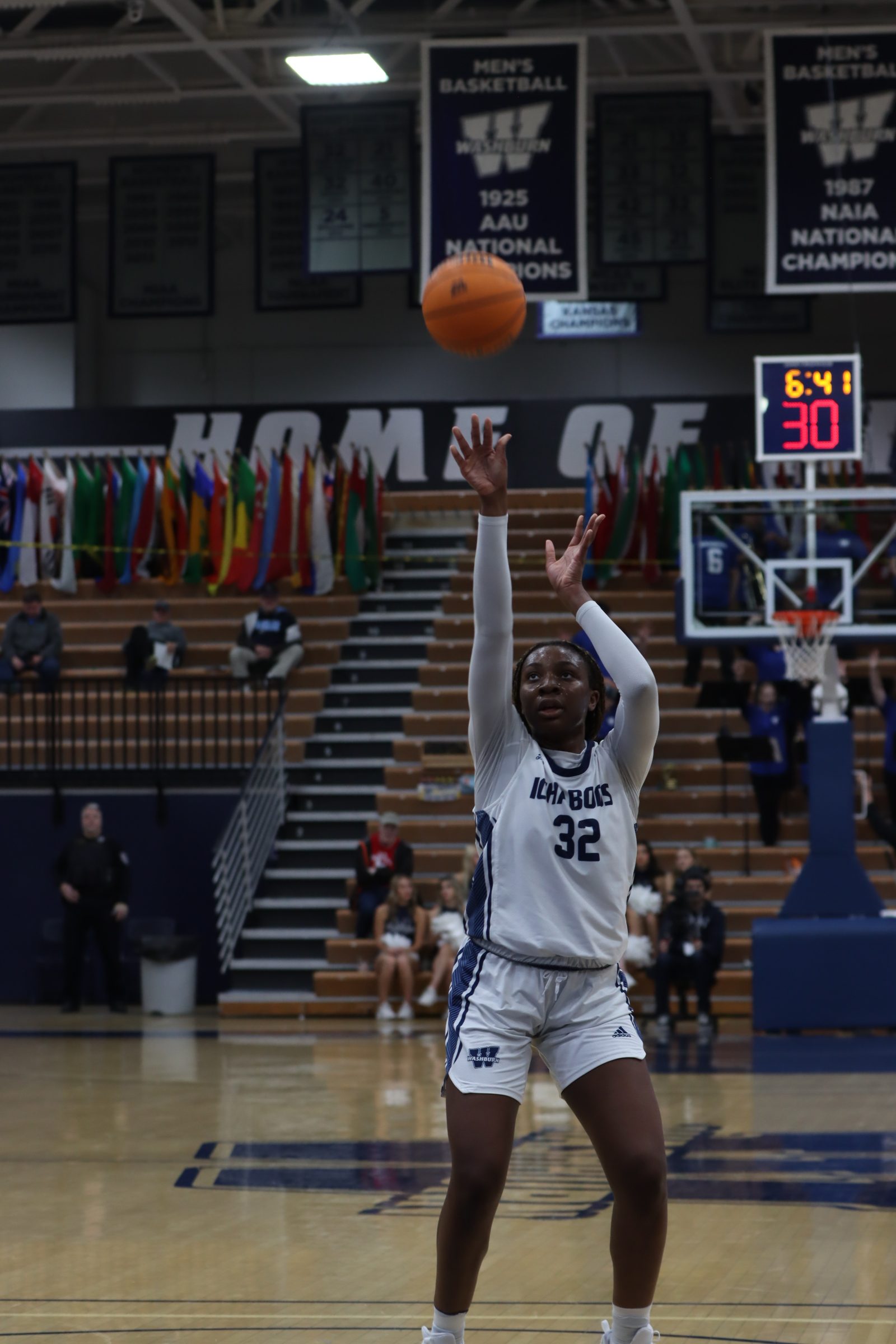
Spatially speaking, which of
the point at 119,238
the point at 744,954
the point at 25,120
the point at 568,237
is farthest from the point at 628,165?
the point at 25,120

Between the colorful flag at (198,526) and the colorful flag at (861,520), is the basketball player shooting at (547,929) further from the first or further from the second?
the colorful flag at (198,526)

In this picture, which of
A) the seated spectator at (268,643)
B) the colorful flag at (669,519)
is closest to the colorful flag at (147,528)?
the seated spectator at (268,643)

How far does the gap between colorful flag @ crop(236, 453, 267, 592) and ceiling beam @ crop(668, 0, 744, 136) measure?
7101mm

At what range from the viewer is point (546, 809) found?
461 centimetres

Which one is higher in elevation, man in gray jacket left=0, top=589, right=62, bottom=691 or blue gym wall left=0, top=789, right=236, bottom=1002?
man in gray jacket left=0, top=589, right=62, bottom=691

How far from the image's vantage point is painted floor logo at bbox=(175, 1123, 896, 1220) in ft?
26.1

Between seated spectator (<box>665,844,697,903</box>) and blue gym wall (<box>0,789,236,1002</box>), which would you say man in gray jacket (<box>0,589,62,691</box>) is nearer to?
blue gym wall (<box>0,789,236,1002</box>)

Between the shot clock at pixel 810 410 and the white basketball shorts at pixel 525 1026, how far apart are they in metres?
10.3

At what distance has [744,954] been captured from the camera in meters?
17.2

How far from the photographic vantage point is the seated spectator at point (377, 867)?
17.5 metres

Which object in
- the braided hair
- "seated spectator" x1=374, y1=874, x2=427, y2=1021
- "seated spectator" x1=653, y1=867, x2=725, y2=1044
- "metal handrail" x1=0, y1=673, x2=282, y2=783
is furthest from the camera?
"metal handrail" x1=0, y1=673, x2=282, y2=783

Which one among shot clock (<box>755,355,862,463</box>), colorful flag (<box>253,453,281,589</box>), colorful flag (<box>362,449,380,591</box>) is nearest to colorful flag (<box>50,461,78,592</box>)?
colorful flag (<box>253,453,281,589</box>)

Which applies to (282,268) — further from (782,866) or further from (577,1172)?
(577,1172)

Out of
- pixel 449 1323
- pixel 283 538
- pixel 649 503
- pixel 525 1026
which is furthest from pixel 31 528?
pixel 449 1323
